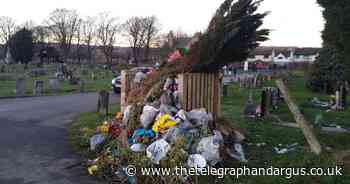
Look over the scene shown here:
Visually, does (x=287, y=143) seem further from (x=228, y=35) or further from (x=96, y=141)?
(x=96, y=141)

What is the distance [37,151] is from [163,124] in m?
2.71

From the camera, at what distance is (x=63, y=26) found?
74562 millimetres

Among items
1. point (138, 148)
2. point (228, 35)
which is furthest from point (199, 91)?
point (138, 148)

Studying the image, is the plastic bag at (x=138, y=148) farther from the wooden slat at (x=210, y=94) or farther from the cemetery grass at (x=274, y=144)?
the wooden slat at (x=210, y=94)

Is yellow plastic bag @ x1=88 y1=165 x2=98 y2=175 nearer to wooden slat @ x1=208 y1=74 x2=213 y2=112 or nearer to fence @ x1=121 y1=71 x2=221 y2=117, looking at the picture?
fence @ x1=121 y1=71 x2=221 y2=117

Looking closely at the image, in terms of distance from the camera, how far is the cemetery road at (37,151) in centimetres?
556

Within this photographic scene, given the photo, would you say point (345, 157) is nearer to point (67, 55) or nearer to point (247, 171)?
point (247, 171)

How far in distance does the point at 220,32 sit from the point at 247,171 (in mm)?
2980

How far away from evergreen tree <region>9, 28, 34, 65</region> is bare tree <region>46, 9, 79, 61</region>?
70.1ft

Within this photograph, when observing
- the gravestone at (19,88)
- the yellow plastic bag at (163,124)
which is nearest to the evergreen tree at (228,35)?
the yellow plastic bag at (163,124)

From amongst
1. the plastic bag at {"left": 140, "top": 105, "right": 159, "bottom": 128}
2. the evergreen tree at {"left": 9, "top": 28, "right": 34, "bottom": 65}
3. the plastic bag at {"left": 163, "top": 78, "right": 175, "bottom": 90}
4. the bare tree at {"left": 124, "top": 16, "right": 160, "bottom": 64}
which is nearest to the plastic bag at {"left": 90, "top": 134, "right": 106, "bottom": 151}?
the plastic bag at {"left": 140, "top": 105, "right": 159, "bottom": 128}

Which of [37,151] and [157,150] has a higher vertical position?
[157,150]

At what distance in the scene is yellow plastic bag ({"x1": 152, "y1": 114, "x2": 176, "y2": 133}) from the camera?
20.5ft

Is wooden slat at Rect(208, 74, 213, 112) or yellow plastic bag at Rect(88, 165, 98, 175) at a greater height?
wooden slat at Rect(208, 74, 213, 112)
